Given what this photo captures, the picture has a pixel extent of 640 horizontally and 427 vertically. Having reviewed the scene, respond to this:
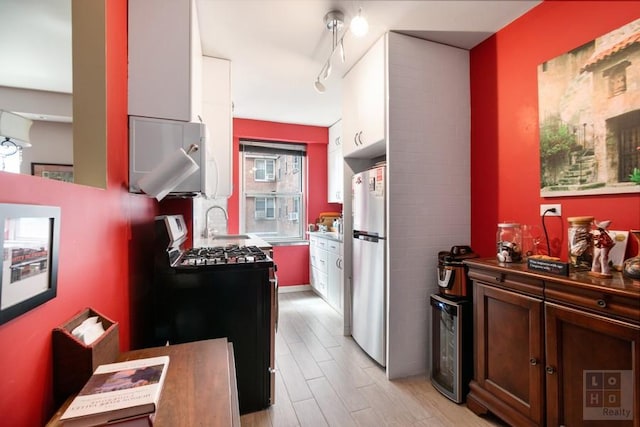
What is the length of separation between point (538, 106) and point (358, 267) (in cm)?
174

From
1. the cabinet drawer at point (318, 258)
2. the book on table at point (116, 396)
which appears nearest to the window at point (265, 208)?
the cabinet drawer at point (318, 258)

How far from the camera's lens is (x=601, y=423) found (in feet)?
3.85

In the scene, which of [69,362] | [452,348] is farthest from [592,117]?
[69,362]

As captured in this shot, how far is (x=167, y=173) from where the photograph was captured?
133 centimetres

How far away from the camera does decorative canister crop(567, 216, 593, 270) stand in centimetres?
142

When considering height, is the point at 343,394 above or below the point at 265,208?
below

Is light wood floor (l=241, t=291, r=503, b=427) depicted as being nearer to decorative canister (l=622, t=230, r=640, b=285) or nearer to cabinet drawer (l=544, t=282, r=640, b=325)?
cabinet drawer (l=544, t=282, r=640, b=325)

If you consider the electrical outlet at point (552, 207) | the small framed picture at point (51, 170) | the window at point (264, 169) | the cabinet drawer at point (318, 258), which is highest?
the window at point (264, 169)

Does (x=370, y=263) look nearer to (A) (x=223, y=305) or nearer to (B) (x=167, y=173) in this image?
(A) (x=223, y=305)

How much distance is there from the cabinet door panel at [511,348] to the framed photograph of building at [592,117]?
2.35ft

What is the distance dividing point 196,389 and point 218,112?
7.52 feet

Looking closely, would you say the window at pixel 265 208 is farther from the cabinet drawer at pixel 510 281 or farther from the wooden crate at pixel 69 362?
the wooden crate at pixel 69 362

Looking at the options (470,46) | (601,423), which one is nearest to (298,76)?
(470,46)

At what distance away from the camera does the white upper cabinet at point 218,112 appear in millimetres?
2480
